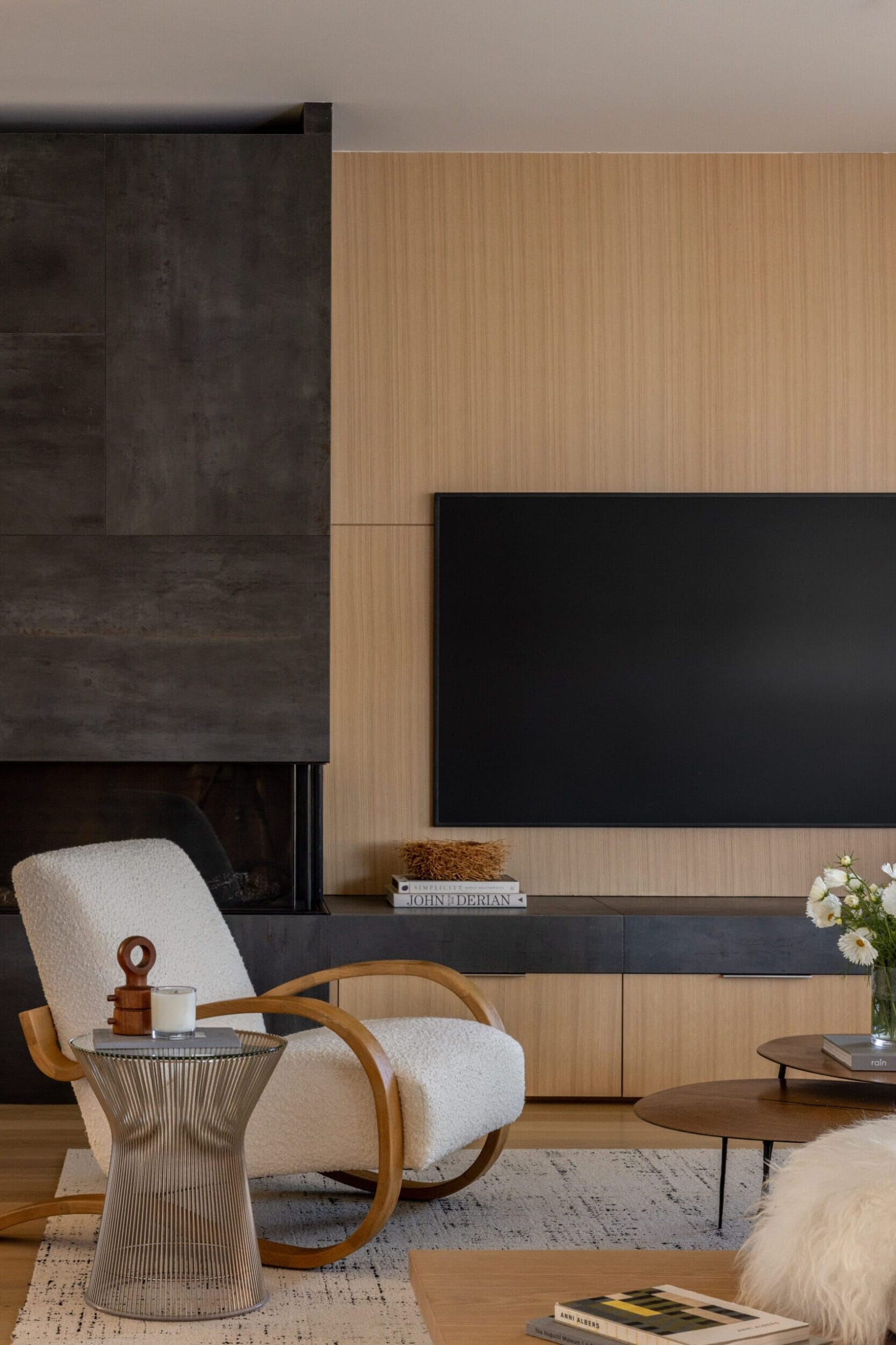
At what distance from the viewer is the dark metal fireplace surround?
4.20m

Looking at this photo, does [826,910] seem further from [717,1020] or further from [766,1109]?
[717,1020]

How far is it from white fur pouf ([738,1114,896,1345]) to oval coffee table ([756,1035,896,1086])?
3.07 feet

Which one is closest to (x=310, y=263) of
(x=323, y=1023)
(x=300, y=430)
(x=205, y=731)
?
(x=300, y=430)

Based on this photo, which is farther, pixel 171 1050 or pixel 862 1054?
pixel 862 1054

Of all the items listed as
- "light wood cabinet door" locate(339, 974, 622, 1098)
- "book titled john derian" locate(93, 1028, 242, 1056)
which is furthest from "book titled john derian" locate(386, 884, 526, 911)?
"book titled john derian" locate(93, 1028, 242, 1056)

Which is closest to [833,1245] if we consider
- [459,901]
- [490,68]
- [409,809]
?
[459,901]

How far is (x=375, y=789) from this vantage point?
14.5 feet

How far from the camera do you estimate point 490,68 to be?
3.89 m

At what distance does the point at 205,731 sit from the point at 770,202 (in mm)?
2529

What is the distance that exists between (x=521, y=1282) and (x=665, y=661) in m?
2.80

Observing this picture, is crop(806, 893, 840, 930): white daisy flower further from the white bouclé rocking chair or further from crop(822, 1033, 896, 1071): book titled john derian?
the white bouclé rocking chair

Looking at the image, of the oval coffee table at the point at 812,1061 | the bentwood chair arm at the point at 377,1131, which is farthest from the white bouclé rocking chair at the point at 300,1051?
the oval coffee table at the point at 812,1061

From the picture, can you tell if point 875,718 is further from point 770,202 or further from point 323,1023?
point 323,1023

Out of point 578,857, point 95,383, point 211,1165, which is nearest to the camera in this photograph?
point 211,1165
